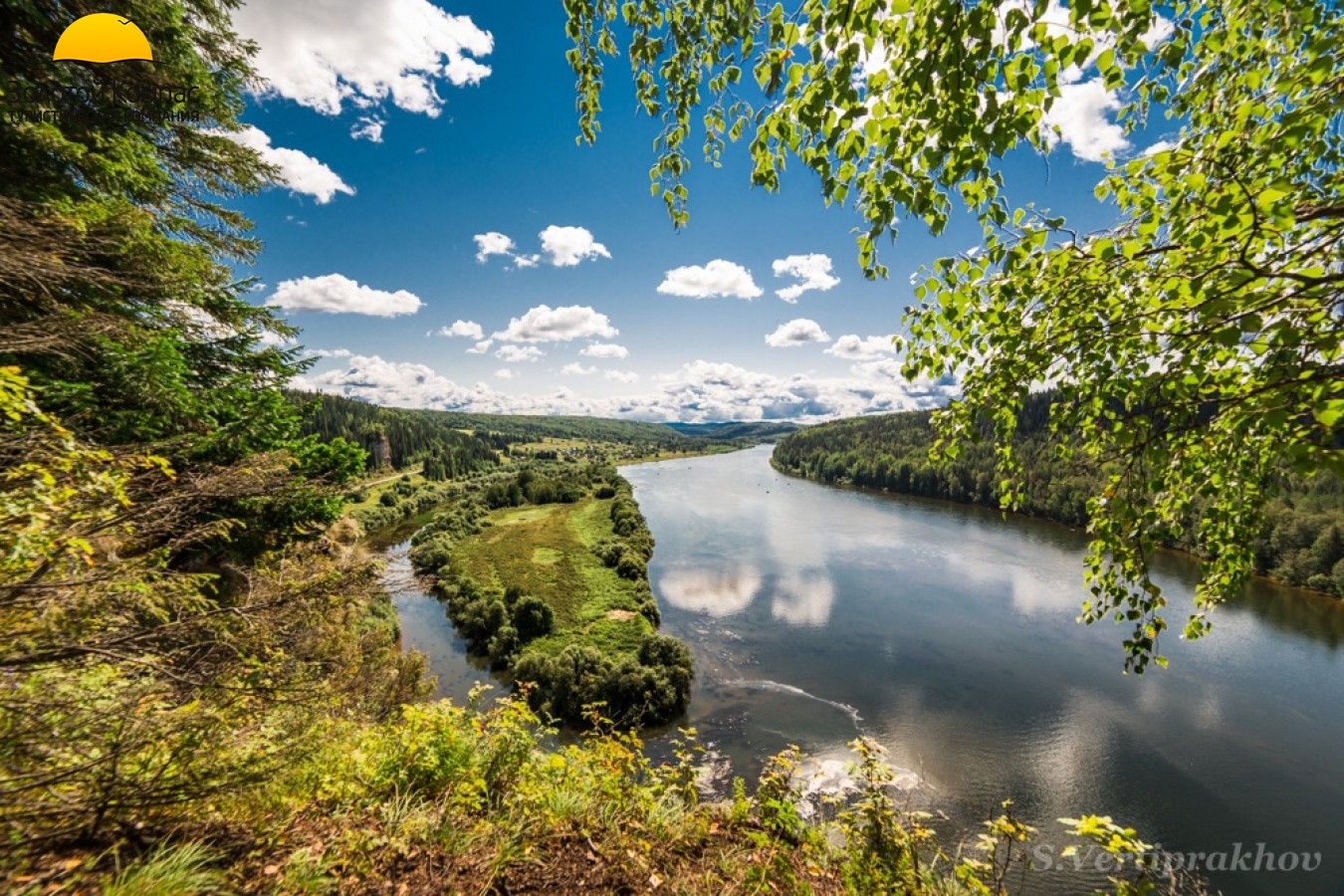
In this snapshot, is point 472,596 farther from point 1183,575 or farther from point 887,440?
point 887,440

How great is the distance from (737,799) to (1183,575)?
211 ft

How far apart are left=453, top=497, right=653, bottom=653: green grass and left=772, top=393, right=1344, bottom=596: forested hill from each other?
71.0 ft

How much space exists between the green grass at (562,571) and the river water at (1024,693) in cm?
445

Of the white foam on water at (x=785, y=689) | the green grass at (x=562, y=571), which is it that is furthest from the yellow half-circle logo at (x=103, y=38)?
the white foam on water at (x=785, y=689)

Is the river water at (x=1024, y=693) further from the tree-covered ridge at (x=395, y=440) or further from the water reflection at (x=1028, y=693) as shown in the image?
the tree-covered ridge at (x=395, y=440)

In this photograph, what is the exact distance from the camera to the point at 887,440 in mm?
139125

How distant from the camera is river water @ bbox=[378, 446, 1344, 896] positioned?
2027 cm

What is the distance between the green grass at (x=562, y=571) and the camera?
32.5m

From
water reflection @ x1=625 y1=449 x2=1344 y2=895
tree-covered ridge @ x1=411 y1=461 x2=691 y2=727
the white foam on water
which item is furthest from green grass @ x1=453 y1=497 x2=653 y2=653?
the white foam on water

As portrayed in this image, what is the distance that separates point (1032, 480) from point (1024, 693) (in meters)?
33.6

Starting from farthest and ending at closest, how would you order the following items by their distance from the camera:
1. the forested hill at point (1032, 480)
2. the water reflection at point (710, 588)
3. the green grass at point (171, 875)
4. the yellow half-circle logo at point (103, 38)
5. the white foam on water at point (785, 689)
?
the water reflection at point (710, 588)
the white foam on water at point (785, 689)
the yellow half-circle logo at point (103, 38)
the forested hill at point (1032, 480)
the green grass at point (171, 875)

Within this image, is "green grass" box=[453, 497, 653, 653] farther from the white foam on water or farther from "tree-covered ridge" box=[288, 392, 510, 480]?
"tree-covered ridge" box=[288, 392, 510, 480]

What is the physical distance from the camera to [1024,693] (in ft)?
92.7

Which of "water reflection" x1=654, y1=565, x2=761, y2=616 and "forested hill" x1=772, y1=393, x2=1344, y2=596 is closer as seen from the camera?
"forested hill" x1=772, y1=393, x2=1344, y2=596
